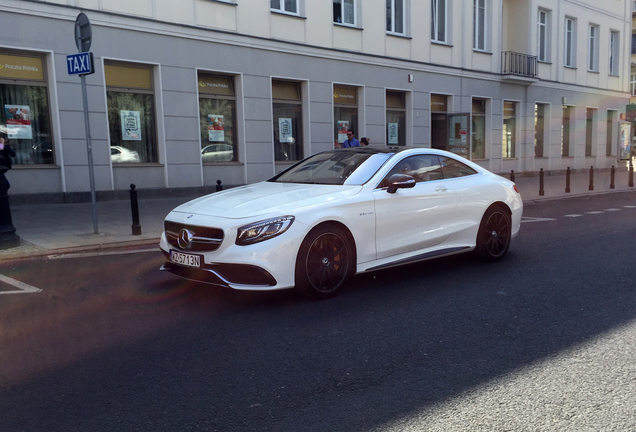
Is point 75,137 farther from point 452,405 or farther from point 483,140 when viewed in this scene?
point 483,140

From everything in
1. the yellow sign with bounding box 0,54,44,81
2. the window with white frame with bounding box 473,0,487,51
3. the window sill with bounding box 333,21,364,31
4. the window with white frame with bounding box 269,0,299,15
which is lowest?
the yellow sign with bounding box 0,54,44,81

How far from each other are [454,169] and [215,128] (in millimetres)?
10518

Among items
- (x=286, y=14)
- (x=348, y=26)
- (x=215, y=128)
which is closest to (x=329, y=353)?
(x=215, y=128)

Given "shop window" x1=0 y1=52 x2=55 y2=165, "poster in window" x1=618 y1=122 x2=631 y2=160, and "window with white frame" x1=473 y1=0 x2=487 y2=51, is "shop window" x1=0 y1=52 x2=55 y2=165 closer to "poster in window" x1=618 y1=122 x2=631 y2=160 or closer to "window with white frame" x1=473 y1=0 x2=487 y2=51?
"window with white frame" x1=473 y1=0 x2=487 y2=51

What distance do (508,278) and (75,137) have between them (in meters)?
10.8

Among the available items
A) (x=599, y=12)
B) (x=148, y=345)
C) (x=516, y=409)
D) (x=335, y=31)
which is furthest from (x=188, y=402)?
(x=599, y=12)

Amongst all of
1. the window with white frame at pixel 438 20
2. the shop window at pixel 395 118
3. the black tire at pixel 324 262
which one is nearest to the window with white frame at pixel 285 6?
the shop window at pixel 395 118

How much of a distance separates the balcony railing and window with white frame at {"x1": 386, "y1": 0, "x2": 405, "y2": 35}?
271 inches

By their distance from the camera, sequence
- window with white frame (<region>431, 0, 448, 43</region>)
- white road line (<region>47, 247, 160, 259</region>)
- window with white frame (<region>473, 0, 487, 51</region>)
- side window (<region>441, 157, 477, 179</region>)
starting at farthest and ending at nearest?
window with white frame (<region>473, 0, 487, 51</region>) < window with white frame (<region>431, 0, 448, 43</region>) < white road line (<region>47, 247, 160, 259</region>) < side window (<region>441, 157, 477, 179</region>)

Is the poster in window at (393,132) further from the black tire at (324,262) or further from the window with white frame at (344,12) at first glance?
the black tire at (324,262)

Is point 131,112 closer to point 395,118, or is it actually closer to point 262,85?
point 262,85

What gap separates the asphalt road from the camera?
313cm

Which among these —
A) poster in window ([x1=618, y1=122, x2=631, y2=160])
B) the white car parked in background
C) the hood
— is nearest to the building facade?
poster in window ([x1=618, y1=122, x2=631, y2=160])

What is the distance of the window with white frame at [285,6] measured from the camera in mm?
16767
